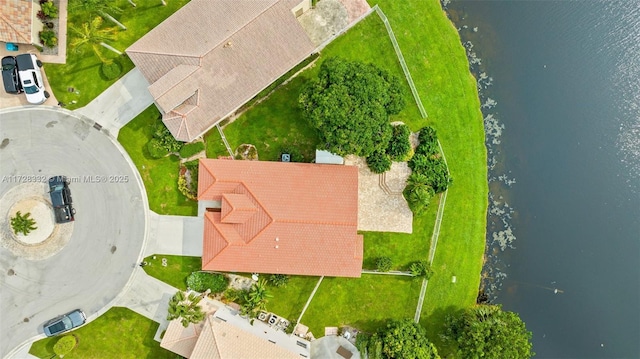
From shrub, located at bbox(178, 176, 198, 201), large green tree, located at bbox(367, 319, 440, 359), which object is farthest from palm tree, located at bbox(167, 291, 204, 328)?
large green tree, located at bbox(367, 319, 440, 359)

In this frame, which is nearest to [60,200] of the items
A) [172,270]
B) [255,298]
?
[172,270]

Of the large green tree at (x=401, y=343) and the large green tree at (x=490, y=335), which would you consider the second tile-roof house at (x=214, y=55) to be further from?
the large green tree at (x=490, y=335)

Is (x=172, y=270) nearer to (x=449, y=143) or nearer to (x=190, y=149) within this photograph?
(x=190, y=149)

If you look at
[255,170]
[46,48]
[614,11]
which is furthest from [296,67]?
[614,11]

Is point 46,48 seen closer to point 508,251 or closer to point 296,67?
point 296,67

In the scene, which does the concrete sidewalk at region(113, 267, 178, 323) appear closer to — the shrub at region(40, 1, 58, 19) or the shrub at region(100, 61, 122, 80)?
the shrub at region(100, 61, 122, 80)

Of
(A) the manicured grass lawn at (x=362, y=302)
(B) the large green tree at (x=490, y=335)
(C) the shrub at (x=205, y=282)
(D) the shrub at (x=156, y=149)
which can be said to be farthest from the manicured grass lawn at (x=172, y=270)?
(B) the large green tree at (x=490, y=335)
